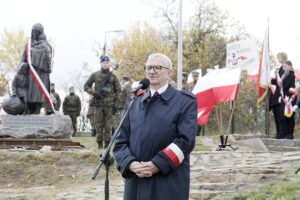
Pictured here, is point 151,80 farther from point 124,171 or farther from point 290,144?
point 290,144

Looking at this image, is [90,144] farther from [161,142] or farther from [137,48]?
[137,48]

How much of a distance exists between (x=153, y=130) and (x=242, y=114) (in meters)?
21.2

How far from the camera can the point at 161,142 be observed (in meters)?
4.56

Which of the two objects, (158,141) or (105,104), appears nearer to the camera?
(158,141)

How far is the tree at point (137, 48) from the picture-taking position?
139ft

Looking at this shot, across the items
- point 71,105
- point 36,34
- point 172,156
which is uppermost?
point 36,34

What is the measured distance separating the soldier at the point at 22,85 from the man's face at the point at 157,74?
26.7ft

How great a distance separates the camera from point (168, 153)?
4.42m

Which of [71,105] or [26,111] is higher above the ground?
[26,111]

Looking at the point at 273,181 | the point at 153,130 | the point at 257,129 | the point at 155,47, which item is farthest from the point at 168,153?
the point at 155,47

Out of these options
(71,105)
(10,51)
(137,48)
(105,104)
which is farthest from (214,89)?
(10,51)

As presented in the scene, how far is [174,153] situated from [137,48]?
3998cm

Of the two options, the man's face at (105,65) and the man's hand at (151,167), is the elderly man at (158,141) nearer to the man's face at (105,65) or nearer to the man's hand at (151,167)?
the man's hand at (151,167)

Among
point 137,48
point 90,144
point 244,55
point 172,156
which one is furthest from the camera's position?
point 137,48
